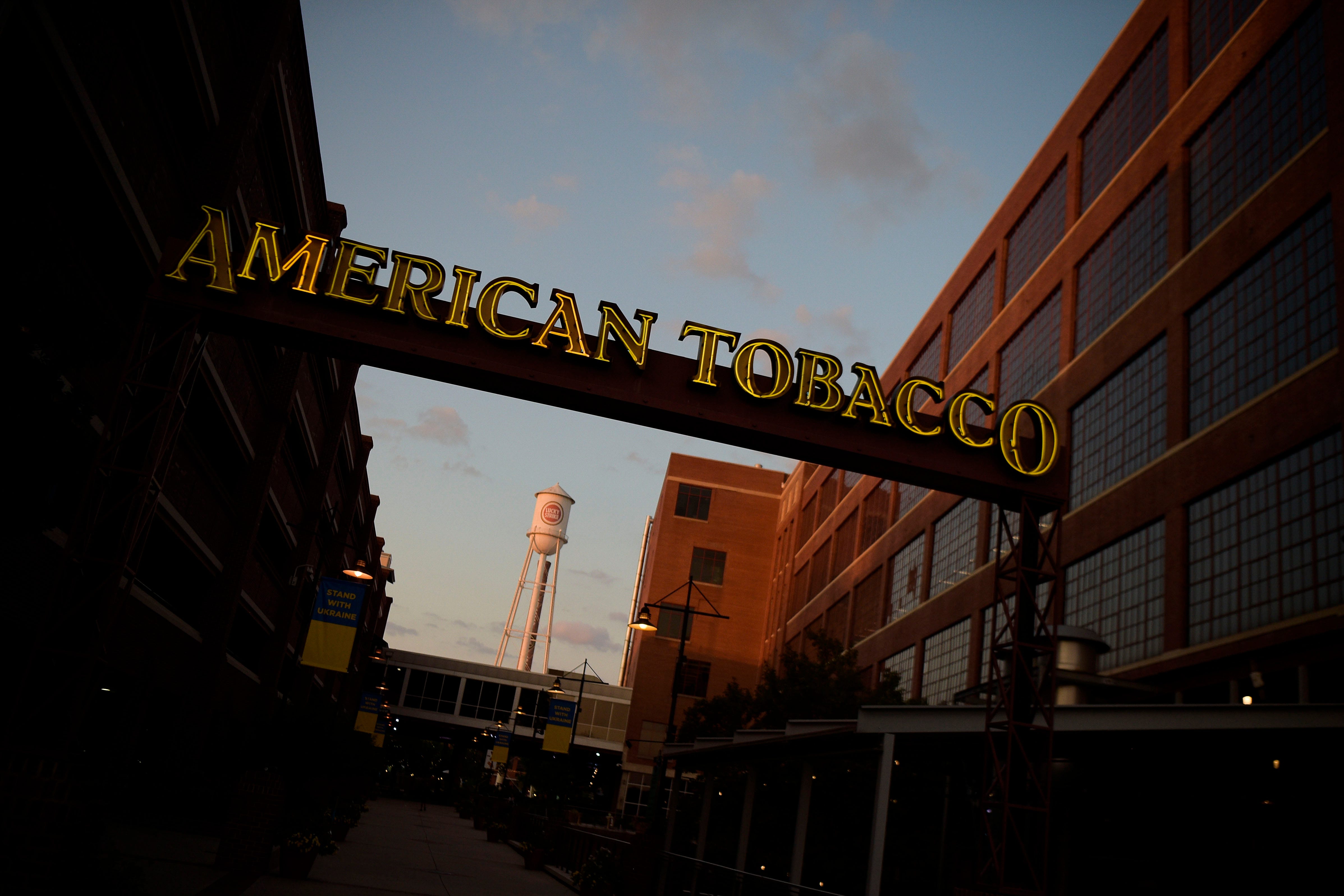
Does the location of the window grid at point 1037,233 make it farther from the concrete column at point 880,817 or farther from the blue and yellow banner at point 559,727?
the concrete column at point 880,817

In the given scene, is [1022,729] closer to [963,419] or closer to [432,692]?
[963,419]

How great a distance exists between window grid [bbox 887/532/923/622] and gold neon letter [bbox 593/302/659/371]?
29.5 m

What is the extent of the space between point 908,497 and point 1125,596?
22.7m

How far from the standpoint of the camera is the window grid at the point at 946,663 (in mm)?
38469

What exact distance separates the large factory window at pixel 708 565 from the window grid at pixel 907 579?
31.6 m

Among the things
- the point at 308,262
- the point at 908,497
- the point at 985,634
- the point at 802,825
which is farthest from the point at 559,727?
the point at 308,262

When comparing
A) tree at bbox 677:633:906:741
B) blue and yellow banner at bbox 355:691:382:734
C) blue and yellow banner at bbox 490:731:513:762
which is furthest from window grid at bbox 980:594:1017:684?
blue and yellow banner at bbox 355:691:382:734

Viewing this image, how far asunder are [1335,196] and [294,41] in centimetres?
2372

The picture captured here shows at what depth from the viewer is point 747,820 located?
73.8ft

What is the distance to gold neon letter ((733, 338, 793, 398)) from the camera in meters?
18.7

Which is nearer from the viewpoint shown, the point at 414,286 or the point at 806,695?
the point at 414,286

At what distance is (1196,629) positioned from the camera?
23625 millimetres

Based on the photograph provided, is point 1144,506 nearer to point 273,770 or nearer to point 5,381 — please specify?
point 273,770

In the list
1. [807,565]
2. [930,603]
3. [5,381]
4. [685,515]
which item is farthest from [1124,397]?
[685,515]
